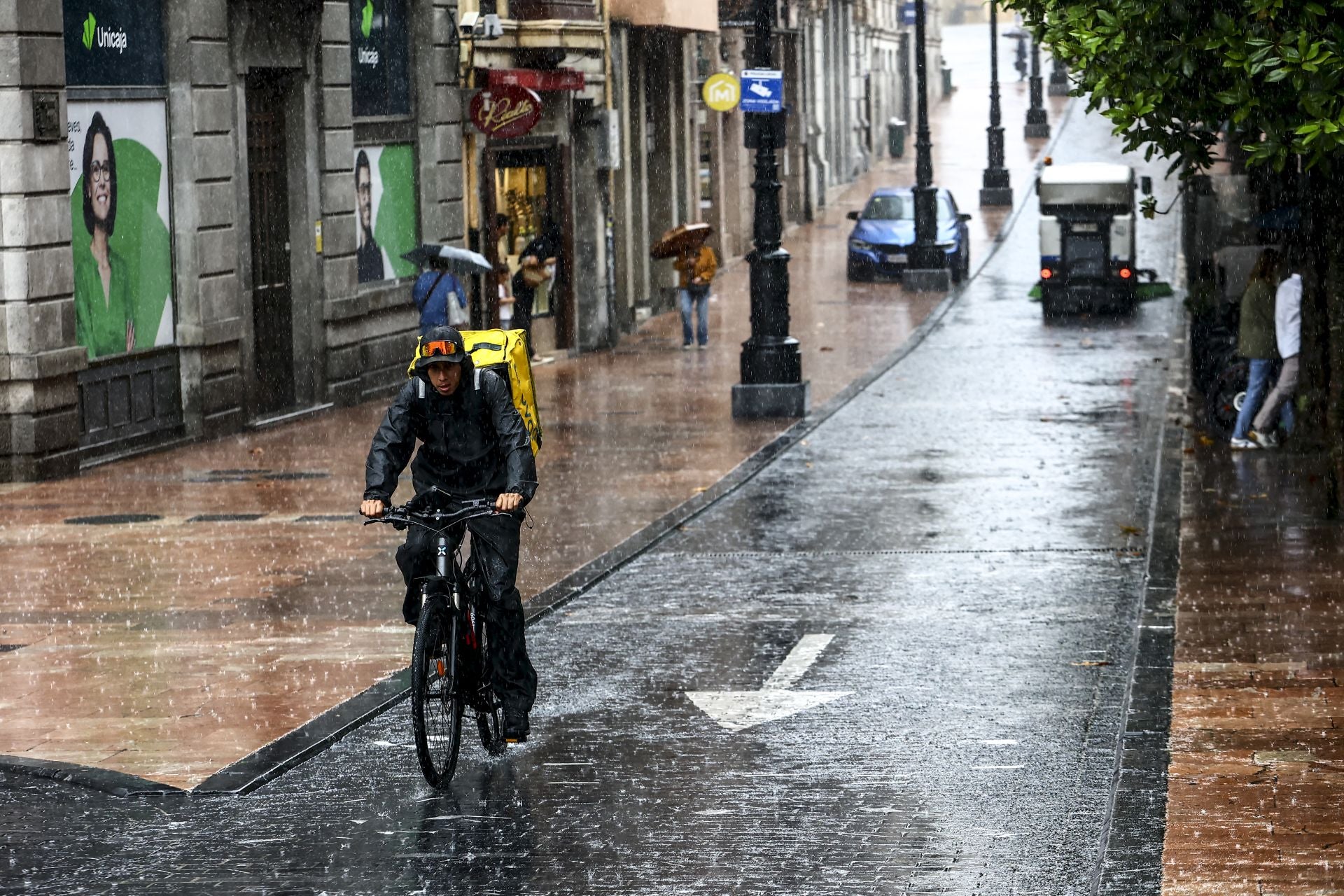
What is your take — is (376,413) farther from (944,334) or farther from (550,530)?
(944,334)

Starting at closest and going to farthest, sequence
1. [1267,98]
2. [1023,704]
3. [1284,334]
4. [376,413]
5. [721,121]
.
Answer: [1023,704] < [1267,98] < [1284,334] < [376,413] < [721,121]

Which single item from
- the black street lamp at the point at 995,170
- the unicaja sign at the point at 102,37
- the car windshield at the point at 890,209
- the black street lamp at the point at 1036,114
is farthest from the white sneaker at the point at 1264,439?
the black street lamp at the point at 1036,114

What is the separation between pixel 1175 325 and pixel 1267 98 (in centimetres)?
1981

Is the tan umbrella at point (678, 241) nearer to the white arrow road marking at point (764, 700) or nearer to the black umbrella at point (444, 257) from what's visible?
the black umbrella at point (444, 257)

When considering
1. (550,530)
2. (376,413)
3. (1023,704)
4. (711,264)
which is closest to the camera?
(1023,704)

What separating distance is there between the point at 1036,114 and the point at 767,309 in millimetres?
49683

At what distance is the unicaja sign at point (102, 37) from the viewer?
59.7 feet

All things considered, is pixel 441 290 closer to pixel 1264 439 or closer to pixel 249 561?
pixel 249 561

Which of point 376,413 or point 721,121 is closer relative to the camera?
point 376,413

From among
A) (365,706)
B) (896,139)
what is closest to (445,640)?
(365,706)

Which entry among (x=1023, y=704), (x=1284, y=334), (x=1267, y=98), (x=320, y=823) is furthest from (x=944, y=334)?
(x=320, y=823)

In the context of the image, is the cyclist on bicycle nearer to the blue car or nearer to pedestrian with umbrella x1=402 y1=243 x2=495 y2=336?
pedestrian with umbrella x1=402 y1=243 x2=495 y2=336

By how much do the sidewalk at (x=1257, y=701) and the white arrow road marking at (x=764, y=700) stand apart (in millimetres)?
1609

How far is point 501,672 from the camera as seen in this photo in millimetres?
8797
